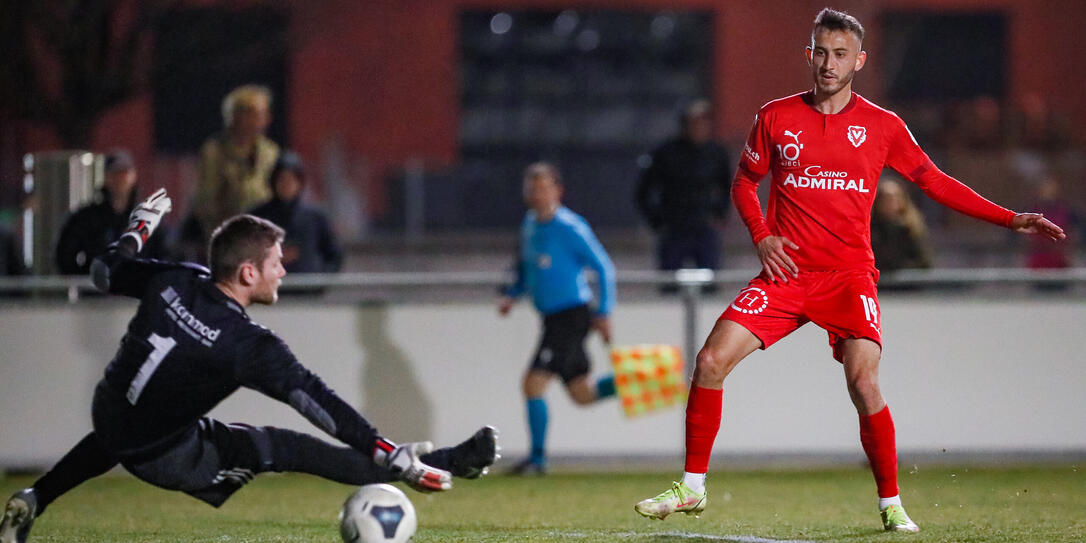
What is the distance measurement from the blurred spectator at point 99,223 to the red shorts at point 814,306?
4.79 meters

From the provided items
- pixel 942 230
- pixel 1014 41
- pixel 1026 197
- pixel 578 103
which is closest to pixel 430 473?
pixel 942 230

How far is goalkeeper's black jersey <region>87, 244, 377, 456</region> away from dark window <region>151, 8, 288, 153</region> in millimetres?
13825

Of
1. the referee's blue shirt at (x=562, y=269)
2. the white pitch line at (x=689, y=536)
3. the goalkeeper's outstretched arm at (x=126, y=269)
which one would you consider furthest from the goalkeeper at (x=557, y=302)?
the goalkeeper's outstretched arm at (x=126, y=269)

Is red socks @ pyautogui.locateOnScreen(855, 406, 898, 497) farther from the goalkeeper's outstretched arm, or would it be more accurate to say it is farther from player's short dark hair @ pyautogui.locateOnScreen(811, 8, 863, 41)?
the goalkeeper's outstretched arm

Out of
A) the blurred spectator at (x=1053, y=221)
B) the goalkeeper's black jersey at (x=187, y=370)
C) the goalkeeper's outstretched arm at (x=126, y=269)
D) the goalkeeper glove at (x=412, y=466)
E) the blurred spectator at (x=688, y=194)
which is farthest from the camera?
the blurred spectator at (x=1053, y=221)

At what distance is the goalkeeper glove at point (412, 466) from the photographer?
17.5ft

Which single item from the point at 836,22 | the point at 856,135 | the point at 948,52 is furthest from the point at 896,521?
the point at 948,52

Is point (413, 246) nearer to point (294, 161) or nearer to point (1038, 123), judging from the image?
point (294, 161)

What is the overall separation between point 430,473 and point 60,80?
48.8ft

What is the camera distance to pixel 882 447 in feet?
20.8

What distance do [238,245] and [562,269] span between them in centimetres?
415

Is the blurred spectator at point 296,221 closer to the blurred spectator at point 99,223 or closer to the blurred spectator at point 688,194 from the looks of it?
the blurred spectator at point 99,223

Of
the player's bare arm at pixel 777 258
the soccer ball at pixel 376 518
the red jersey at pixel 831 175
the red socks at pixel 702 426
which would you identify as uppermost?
the red jersey at pixel 831 175

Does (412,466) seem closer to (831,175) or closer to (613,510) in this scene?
(831,175)
